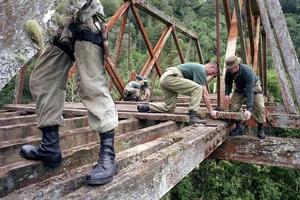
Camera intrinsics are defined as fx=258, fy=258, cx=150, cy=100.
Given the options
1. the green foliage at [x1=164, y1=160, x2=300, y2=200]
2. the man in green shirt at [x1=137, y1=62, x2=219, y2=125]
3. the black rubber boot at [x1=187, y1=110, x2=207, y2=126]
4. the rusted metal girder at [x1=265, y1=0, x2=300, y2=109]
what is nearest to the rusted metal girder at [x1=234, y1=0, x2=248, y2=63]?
the rusted metal girder at [x1=265, y1=0, x2=300, y2=109]

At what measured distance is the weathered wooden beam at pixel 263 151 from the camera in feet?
8.48

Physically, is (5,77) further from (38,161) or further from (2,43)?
(38,161)

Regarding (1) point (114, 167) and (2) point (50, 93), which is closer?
(1) point (114, 167)

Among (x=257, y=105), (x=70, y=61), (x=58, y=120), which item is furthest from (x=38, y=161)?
(x=257, y=105)

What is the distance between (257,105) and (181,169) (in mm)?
2187

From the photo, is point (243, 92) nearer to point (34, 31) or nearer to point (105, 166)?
point (105, 166)

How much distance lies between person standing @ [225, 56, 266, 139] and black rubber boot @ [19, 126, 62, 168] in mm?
2098

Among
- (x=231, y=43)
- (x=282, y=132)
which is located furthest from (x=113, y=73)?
(x=282, y=132)

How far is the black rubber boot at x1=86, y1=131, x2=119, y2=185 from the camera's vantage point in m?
1.14

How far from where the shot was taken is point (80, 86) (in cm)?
139

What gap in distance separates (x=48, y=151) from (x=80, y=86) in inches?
16.5

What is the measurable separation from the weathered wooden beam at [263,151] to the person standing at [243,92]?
0.46 feet

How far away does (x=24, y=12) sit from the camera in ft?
2.82

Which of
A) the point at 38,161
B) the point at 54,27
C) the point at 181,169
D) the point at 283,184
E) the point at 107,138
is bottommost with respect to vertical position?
the point at 283,184
